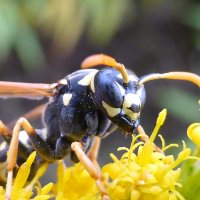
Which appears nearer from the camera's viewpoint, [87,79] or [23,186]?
[23,186]

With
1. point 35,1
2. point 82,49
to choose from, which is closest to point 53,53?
point 82,49

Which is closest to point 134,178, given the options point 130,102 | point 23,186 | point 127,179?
point 127,179

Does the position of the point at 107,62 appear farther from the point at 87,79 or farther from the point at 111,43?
the point at 111,43

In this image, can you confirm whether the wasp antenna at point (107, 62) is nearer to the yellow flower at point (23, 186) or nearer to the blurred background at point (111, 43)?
the yellow flower at point (23, 186)

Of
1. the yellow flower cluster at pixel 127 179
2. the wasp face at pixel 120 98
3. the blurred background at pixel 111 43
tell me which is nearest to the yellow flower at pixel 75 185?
the yellow flower cluster at pixel 127 179

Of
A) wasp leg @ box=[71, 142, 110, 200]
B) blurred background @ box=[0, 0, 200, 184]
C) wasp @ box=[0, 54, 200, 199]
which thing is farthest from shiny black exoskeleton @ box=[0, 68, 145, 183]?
blurred background @ box=[0, 0, 200, 184]

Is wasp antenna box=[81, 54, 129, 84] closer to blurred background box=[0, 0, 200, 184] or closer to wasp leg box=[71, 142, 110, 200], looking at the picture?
wasp leg box=[71, 142, 110, 200]

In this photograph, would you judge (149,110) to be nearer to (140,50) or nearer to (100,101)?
(140,50)
